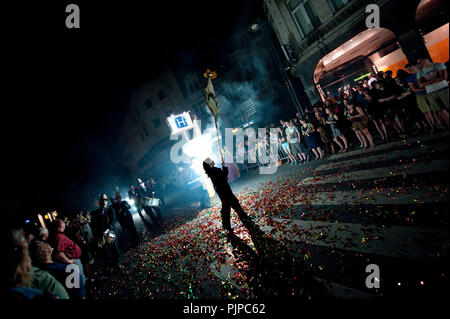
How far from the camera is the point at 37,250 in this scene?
3.98 metres

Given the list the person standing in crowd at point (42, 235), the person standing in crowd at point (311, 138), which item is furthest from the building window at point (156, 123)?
the person standing in crowd at point (42, 235)

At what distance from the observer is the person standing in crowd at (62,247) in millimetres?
4578

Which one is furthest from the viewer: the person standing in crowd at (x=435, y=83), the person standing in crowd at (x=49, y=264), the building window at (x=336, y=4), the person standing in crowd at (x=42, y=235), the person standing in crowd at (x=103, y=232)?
the building window at (x=336, y=4)

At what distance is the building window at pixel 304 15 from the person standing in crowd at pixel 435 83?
398 inches

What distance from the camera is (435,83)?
5.70 m

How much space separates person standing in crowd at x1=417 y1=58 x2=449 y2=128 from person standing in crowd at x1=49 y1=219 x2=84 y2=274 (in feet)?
37.1

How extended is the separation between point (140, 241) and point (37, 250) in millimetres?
5595

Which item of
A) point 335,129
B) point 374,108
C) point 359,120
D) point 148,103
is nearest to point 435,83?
point 374,108

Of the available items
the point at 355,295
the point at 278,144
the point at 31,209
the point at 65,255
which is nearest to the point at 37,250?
the point at 65,255

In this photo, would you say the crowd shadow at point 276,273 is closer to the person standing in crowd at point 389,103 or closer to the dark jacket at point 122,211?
the dark jacket at point 122,211

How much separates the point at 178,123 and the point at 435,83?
12514 millimetres

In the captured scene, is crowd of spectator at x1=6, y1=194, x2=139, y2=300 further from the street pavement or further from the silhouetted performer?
the silhouetted performer

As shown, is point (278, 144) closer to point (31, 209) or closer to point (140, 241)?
point (140, 241)

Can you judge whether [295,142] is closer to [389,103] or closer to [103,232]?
[389,103]
